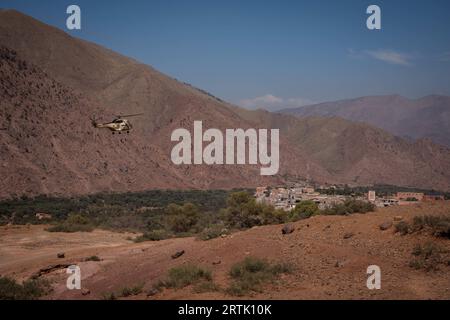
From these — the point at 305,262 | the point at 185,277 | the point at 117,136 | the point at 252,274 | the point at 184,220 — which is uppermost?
the point at 117,136

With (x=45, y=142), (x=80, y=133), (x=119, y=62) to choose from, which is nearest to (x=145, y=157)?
(x=80, y=133)

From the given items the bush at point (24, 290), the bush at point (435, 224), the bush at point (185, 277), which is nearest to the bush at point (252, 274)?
the bush at point (185, 277)

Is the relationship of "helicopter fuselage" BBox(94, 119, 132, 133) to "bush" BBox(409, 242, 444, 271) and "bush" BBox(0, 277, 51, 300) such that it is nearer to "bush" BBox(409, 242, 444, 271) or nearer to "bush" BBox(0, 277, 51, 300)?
"bush" BBox(0, 277, 51, 300)

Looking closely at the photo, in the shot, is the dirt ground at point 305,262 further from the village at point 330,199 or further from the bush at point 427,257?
the village at point 330,199

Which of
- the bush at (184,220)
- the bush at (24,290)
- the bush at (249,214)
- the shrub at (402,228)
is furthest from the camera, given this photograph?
the bush at (184,220)

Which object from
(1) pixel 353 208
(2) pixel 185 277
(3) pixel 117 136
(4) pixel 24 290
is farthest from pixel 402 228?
(3) pixel 117 136

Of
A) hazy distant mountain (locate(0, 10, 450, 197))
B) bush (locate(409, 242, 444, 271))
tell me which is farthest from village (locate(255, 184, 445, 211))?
bush (locate(409, 242, 444, 271))

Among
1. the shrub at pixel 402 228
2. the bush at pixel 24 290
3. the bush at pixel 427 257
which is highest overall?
the shrub at pixel 402 228

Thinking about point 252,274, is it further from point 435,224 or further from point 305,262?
point 435,224
